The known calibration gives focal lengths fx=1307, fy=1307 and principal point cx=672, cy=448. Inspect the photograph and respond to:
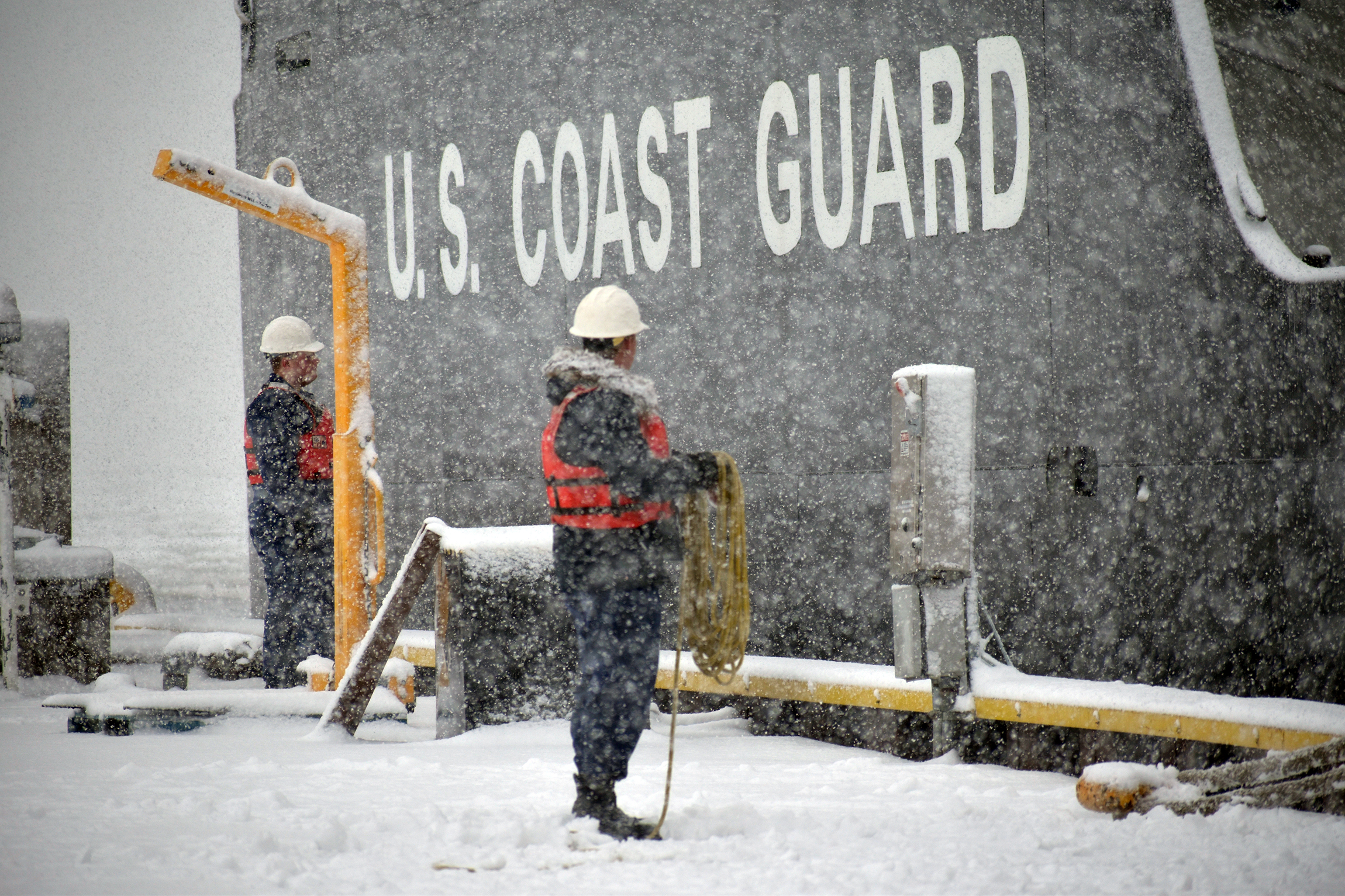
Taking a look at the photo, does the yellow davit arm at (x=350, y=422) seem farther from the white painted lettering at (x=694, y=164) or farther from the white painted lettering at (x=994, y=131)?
the white painted lettering at (x=994, y=131)

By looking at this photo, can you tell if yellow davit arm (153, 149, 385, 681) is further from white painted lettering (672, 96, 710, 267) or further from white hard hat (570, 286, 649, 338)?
white hard hat (570, 286, 649, 338)

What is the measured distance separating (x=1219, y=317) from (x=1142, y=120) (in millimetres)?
989

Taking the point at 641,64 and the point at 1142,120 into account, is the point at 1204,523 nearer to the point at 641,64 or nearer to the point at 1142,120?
the point at 1142,120

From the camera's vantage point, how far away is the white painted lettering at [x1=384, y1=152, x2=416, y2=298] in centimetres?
870

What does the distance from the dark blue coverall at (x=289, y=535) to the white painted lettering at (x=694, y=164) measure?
2362 millimetres

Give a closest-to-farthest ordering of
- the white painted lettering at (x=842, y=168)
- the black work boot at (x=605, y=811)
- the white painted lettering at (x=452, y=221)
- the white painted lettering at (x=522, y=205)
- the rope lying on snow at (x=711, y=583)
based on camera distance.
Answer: the black work boot at (x=605, y=811)
the rope lying on snow at (x=711, y=583)
the white painted lettering at (x=842, y=168)
the white painted lettering at (x=522, y=205)
the white painted lettering at (x=452, y=221)

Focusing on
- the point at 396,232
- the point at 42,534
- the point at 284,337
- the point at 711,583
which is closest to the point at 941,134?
the point at 711,583

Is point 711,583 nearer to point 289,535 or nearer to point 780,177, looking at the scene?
point 780,177

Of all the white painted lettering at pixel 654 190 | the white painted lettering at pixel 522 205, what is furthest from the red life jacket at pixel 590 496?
the white painted lettering at pixel 522 205

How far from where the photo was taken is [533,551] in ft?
20.6

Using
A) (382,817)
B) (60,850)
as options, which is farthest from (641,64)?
(60,850)

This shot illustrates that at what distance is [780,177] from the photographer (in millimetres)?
7082

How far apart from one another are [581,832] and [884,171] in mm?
3930

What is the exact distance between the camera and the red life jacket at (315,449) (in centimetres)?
741
